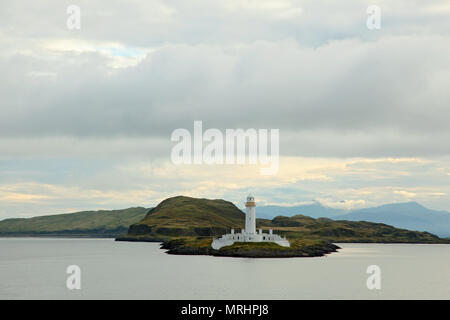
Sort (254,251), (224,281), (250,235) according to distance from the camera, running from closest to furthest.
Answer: (224,281), (254,251), (250,235)

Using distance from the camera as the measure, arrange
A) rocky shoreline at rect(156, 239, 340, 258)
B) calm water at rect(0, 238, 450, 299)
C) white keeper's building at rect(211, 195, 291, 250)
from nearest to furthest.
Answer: calm water at rect(0, 238, 450, 299), rocky shoreline at rect(156, 239, 340, 258), white keeper's building at rect(211, 195, 291, 250)

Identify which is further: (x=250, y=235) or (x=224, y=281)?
(x=250, y=235)

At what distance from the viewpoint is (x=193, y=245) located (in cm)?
18250

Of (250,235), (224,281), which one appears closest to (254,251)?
(250,235)

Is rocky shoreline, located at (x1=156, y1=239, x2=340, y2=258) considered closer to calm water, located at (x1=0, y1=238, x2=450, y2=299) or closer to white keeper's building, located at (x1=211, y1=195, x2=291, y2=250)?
white keeper's building, located at (x1=211, y1=195, x2=291, y2=250)

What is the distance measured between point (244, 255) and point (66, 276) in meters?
50.2

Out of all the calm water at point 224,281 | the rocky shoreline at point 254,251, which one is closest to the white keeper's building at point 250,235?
the rocky shoreline at point 254,251

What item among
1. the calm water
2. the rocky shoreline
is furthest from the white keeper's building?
the calm water

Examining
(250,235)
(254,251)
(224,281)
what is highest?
(250,235)

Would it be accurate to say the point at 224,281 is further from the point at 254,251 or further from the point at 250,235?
the point at 250,235

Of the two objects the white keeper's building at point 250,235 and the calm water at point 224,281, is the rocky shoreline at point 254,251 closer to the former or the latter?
the white keeper's building at point 250,235

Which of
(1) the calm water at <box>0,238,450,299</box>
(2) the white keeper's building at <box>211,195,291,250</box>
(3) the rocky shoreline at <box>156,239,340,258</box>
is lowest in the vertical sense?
(1) the calm water at <box>0,238,450,299</box>
